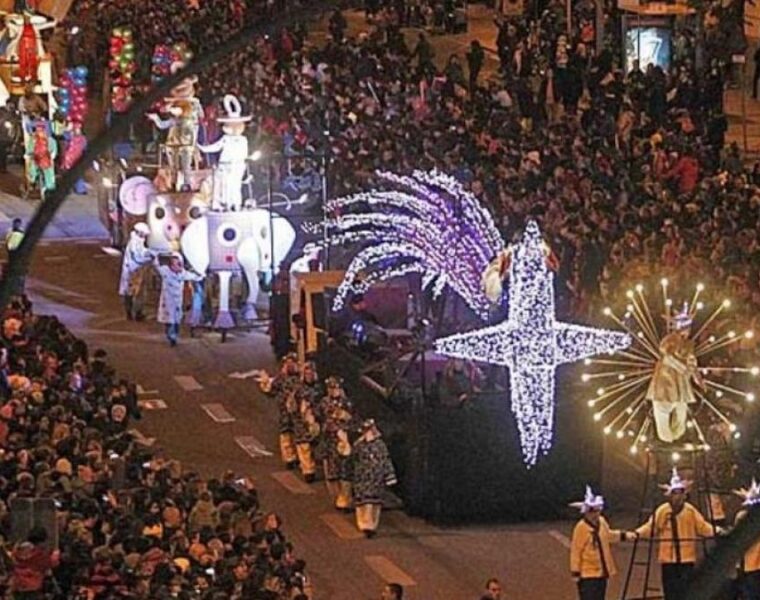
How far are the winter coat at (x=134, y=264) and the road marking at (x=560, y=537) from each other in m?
11.4

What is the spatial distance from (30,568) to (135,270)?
17782 mm

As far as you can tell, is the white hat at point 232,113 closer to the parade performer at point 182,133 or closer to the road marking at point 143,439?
the parade performer at point 182,133

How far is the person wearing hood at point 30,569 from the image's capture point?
15.7 m

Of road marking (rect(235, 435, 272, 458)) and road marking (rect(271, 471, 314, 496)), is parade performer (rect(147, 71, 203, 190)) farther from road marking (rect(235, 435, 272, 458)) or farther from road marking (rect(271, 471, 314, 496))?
road marking (rect(271, 471, 314, 496))

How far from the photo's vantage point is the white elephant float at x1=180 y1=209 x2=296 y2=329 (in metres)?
32.2

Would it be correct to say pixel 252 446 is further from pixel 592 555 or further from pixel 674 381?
pixel 592 555

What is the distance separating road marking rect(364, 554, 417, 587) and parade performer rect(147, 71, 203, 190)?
43.6ft

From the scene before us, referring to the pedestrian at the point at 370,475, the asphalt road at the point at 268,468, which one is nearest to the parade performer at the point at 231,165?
the asphalt road at the point at 268,468

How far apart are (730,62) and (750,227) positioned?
1226cm

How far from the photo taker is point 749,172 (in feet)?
104

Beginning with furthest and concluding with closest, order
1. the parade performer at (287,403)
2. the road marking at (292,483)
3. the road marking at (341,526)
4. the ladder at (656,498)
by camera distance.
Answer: the road marking at (292,483), the parade performer at (287,403), the road marking at (341,526), the ladder at (656,498)

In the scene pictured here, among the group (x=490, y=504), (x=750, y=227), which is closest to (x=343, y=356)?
(x=490, y=504)

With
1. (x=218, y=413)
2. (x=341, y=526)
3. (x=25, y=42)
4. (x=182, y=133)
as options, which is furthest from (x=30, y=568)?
(x=25, y=42)

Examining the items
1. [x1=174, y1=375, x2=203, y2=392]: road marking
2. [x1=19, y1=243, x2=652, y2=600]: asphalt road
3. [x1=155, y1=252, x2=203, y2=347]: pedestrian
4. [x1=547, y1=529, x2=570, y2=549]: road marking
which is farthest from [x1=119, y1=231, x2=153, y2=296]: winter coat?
[x1=547, y1=529, x2=570, y2=549]: road marking
